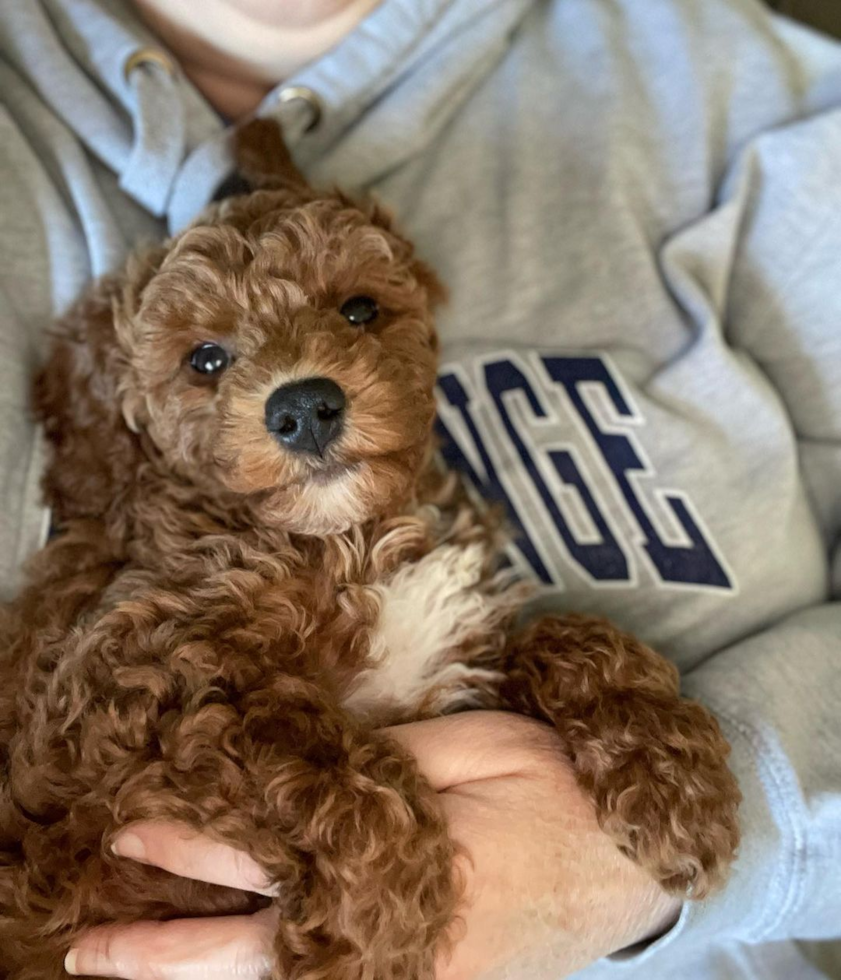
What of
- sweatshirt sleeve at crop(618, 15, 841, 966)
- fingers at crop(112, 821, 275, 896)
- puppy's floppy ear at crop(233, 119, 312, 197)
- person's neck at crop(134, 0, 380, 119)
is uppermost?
person's neck at crop(134, 0, 380, 119)

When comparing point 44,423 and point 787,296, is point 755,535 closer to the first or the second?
point 787,296

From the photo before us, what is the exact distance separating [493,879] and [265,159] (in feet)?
4.05

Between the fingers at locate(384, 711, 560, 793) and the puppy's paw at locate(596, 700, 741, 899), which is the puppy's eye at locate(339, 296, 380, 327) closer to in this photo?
the fingers at locate(384, 711, 560, 793)

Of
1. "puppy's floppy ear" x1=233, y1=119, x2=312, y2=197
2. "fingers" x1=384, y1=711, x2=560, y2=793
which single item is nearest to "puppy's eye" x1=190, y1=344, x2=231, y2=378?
"puppy's floppy ear" x1=233, y1=119, x2=312, y2=197

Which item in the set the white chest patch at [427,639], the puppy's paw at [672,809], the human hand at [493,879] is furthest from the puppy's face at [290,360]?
the puppy's paw at [672,809]

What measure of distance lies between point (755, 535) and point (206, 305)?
1104 millimetres

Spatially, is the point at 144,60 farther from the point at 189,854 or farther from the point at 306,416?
the point at 189,854

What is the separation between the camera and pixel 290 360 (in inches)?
45.0

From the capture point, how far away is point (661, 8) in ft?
5.92

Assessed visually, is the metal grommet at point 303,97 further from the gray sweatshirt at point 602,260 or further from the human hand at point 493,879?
the human hand at point 493,879

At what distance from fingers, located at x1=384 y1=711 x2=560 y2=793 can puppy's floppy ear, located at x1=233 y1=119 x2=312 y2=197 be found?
3.01 ft

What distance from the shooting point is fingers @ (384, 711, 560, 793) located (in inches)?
45.6

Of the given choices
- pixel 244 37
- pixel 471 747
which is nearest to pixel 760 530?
pixel 471 747

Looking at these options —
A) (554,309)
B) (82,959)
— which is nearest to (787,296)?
(554,309)
